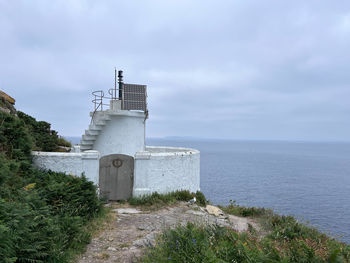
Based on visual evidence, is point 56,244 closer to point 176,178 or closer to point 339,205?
point 176,178

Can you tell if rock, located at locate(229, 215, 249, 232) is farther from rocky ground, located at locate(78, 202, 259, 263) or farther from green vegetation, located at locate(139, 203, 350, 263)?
green vegetation, located at locate(139, 203, 350, 263)

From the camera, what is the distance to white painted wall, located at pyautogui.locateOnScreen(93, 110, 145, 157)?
13953 millimetres

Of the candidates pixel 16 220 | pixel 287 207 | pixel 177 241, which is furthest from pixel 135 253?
pixel 287 207

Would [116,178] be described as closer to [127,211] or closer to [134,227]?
[127,211]

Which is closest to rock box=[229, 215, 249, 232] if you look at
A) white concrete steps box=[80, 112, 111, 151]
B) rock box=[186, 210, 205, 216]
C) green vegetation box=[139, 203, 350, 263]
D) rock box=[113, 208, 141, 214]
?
rock box=[186, 210, 205, 216]

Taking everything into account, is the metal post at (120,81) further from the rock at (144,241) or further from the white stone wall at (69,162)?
the rock at (144,241)

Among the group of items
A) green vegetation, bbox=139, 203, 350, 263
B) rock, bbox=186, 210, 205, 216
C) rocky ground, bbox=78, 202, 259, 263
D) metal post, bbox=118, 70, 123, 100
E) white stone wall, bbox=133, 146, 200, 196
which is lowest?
rock, bbox=186, 210, 205, 216

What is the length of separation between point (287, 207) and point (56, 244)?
3101 centimetres

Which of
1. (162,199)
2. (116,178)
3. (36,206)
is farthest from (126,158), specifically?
(36,206)

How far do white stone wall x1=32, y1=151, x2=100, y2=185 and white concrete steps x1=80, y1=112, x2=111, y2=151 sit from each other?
1.94 metres

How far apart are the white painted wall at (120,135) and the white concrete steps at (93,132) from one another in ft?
0.52

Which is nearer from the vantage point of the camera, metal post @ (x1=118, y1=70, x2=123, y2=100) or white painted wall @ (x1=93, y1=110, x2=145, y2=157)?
white painted wall @ (x1=93, y1=110, x2=145, y2=157)

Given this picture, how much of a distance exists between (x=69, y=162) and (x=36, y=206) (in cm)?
437

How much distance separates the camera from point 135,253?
7.43 metres
